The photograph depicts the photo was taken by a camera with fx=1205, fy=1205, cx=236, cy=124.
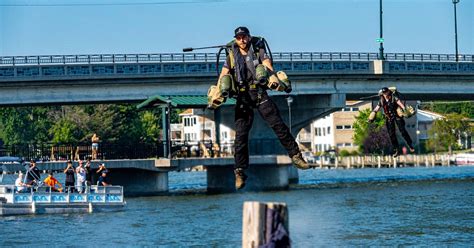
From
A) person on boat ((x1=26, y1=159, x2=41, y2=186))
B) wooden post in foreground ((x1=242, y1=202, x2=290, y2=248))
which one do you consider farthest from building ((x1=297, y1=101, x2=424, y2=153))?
wooden post in foreground ((x1=242, y1=202, x2=290, y2=248))

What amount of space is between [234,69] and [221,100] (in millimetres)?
518

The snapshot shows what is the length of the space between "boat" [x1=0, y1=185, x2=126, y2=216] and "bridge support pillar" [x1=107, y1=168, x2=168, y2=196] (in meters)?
17.9

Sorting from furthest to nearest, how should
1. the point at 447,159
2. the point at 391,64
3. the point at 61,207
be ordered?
the point at 447,159 < the point at 391,64 < the point at 61,207

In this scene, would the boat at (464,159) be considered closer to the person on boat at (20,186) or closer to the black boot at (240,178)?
the person on boat at (20,186)

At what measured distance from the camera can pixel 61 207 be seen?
61125 mm

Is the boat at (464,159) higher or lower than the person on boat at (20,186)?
higher

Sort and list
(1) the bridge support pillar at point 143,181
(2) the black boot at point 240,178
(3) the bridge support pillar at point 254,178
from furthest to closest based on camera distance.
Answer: (3) the bridge support pillar at point 254,178
(1) the bridge support pillar at point 143,181
(2) the black boot at point 240,178

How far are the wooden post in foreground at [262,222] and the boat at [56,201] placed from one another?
46947 millimetres

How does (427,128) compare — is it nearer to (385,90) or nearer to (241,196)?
(241,196)

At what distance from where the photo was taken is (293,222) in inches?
2112

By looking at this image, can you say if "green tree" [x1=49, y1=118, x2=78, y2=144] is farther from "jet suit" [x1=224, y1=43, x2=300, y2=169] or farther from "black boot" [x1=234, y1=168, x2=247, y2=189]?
"black boot" [x1=234, y1=168, x2=247, y2=189]

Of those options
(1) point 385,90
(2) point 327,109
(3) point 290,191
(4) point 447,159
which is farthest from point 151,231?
(4) point 447,159

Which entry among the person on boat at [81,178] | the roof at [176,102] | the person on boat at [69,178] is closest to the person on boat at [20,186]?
the person on boat at [69,178]

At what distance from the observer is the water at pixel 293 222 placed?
4747cm
